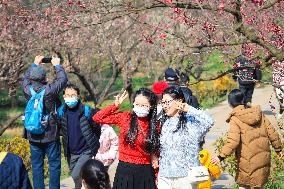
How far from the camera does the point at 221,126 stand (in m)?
15.4

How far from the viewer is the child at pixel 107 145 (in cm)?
724

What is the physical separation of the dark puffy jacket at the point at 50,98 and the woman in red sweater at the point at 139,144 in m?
1.44

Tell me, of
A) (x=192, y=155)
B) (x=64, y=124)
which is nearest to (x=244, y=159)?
(x=192, y=155)

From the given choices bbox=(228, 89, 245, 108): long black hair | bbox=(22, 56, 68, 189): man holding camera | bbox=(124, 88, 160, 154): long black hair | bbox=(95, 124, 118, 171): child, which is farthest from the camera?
bbox=(22, 56, 68, 189): man holding camera

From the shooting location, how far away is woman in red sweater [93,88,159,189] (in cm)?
598

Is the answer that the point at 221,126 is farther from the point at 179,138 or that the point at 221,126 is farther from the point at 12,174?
the point at 12,174

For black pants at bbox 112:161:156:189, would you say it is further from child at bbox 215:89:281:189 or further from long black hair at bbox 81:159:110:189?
long black hair at bbox 81:159:110:189

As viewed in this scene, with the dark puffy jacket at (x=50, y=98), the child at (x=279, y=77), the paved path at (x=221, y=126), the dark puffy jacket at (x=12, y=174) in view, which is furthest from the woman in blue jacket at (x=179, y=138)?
the paved path at (x=221, y=126)

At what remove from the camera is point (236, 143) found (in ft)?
22.7

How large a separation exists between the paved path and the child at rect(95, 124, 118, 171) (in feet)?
7.07

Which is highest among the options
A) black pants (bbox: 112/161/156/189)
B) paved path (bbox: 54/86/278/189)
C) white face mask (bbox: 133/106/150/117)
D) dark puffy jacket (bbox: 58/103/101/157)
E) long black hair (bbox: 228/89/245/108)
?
long black hair (bbox: 228/89/245/108)

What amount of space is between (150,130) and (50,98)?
180 cm

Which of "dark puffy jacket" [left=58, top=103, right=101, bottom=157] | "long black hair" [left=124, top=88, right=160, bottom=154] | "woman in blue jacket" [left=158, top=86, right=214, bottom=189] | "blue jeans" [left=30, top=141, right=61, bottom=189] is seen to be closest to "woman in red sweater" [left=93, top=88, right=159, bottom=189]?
"long black hair" [left=124, top=88, right=160, bottom=154]

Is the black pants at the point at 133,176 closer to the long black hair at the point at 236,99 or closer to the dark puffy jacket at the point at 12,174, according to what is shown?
the long black hair at the point at 236,99
